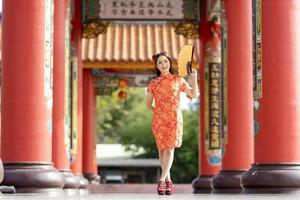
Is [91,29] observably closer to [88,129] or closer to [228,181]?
[228,181]

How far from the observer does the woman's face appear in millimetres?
9680

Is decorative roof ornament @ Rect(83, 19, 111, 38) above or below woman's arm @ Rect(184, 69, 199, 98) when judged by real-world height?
above

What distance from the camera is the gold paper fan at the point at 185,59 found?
9578mm

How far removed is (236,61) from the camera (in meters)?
14.5

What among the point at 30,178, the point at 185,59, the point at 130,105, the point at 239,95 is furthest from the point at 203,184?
the point at 130,105

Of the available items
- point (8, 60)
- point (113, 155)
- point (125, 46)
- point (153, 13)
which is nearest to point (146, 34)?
point (125, 46)

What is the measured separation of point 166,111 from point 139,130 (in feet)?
146

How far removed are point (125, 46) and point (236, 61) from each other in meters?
11.3

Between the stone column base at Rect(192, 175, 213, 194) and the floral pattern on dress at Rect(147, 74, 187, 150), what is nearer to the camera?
the floral pattern on dress at Rect(147, 74, 187, 150)

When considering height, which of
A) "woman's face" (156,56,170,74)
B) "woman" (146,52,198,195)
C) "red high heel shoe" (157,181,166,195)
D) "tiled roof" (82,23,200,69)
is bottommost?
"red high heel shoe" (157,181,166,195)

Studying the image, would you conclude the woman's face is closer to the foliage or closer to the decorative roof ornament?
the decorative roof ornament

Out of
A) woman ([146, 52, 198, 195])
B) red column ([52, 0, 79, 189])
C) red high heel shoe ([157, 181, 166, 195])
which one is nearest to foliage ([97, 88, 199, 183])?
red column ([52, 0, 79, 189])

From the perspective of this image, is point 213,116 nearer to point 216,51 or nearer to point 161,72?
point 216,51

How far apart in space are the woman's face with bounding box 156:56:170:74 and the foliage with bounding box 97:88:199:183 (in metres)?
34.0
